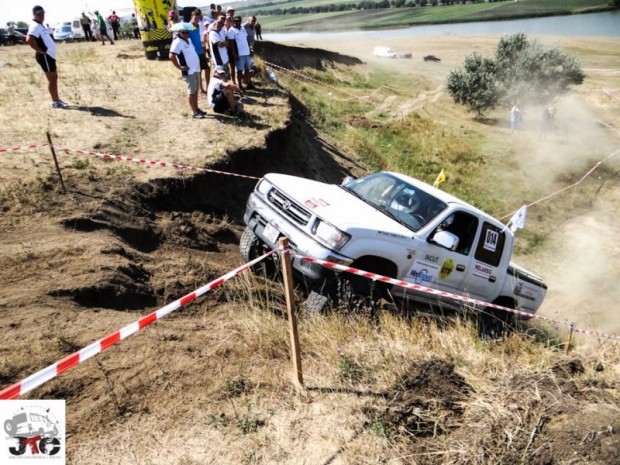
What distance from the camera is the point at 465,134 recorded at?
914 inches

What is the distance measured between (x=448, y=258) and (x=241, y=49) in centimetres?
927

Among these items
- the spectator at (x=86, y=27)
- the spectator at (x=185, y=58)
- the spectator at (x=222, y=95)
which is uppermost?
the spectator at (x=86, y=27)

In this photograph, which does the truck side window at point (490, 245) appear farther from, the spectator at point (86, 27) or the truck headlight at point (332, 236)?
the spectator at point (86, 27)

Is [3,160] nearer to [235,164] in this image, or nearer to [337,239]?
[235,164]

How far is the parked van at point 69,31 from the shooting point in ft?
113

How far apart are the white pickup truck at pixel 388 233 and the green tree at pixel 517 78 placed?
2450 centimetres

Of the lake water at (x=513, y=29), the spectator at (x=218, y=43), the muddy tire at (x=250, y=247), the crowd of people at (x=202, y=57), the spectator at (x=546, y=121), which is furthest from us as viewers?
the lake water at (x=513, y=29)

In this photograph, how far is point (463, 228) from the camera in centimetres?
688

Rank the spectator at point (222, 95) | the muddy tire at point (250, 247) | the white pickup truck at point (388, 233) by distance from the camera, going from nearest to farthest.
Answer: the white pickup truck at point (388, 233) → the muddy tire at point (250, 247) → the spectator at point (222, 95)

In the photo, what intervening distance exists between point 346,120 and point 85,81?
9.83 metres

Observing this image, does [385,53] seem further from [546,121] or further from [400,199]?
[400,199]

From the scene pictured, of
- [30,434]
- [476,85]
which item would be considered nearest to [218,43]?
[30,434]

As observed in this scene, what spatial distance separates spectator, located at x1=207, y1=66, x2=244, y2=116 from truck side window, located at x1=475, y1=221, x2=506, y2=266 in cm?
689

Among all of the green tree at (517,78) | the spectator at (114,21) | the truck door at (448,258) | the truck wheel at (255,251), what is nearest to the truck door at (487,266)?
the truck door at (448,258)
